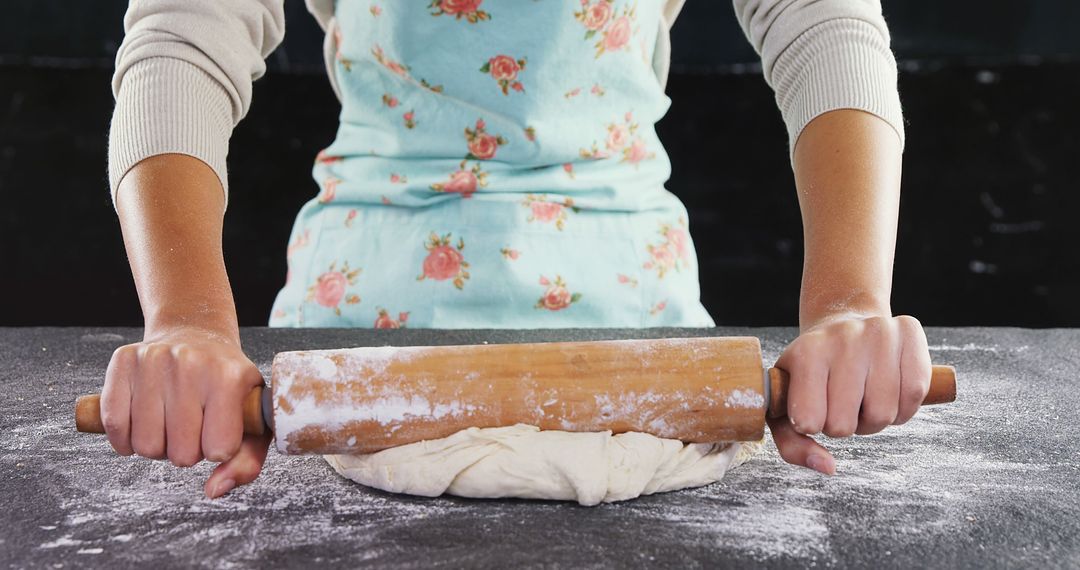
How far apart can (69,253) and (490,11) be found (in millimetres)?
1501

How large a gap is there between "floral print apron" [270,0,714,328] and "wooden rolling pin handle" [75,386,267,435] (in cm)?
49

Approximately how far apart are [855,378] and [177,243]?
60 centimetres

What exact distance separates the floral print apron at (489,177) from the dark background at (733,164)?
1048 millimetres

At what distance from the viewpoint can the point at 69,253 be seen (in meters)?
2.40

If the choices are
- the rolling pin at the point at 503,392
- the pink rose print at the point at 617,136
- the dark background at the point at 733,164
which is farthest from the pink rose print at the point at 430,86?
the dark background at the point at 733,164

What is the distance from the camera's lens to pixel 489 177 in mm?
1324

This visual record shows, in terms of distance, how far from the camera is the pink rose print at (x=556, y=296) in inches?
52.4

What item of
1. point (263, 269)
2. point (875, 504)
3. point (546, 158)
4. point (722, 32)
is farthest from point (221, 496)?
point (722, 32)

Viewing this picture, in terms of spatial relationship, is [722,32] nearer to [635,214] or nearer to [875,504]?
[635,214]

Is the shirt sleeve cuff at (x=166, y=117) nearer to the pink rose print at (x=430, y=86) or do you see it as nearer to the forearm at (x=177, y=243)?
the forearm at (x=177, y=243)

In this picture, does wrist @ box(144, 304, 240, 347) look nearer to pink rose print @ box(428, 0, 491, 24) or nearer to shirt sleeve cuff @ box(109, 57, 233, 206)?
shirt sleeve cuff @ box(109, 57, 233, 206)

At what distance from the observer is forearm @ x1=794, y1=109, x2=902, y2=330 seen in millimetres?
958

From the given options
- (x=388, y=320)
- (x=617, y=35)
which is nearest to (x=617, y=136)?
(x=617, y=35)

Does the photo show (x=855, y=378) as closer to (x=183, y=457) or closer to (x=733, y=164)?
(x=183, y=457)
